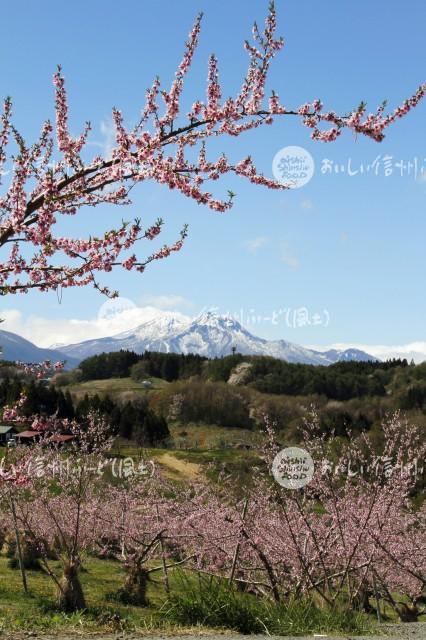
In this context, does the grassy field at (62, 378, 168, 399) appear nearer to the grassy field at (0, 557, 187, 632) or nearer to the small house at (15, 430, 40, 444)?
the small house at (15, 430, 40, 444)

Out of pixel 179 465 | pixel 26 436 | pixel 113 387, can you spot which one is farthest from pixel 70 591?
pixel 113 387

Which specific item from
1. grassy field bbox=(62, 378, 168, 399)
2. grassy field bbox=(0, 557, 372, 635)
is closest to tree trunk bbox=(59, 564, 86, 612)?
grassy field bbox=(0, 557, 372, 635)

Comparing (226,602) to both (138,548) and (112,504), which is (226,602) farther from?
(112,504)

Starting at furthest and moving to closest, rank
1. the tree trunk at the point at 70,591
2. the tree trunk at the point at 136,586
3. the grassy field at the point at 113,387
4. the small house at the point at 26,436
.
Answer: the grassy field at the point at 113,387 < the small house at the point at 26,436 < the tree trunk at the point at 136,586 < the tree trunk at the point at 70,591

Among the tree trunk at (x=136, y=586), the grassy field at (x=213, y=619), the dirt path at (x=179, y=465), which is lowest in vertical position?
the dirt path at (x=179, y=465)

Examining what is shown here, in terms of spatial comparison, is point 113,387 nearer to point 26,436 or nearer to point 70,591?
point 26,436

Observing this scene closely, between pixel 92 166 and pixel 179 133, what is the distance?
0.97m

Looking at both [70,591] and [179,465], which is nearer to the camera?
[70,591]

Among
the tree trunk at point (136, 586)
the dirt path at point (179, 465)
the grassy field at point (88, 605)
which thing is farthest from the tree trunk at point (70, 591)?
the dirt path at point (179, 465)

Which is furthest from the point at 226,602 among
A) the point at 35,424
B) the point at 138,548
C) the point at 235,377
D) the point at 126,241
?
the point at 235,377

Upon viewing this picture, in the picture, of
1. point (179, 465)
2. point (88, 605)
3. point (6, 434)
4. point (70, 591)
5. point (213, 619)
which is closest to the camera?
point (213, 619)

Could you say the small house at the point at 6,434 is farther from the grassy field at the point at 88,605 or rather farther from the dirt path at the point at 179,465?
the grassy field at the point at 88,605

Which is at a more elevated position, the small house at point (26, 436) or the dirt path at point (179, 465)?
the small house at point (26, 436)

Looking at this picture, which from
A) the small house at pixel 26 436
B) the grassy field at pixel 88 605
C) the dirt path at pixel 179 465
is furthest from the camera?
the dirt path at pixel 179 465
